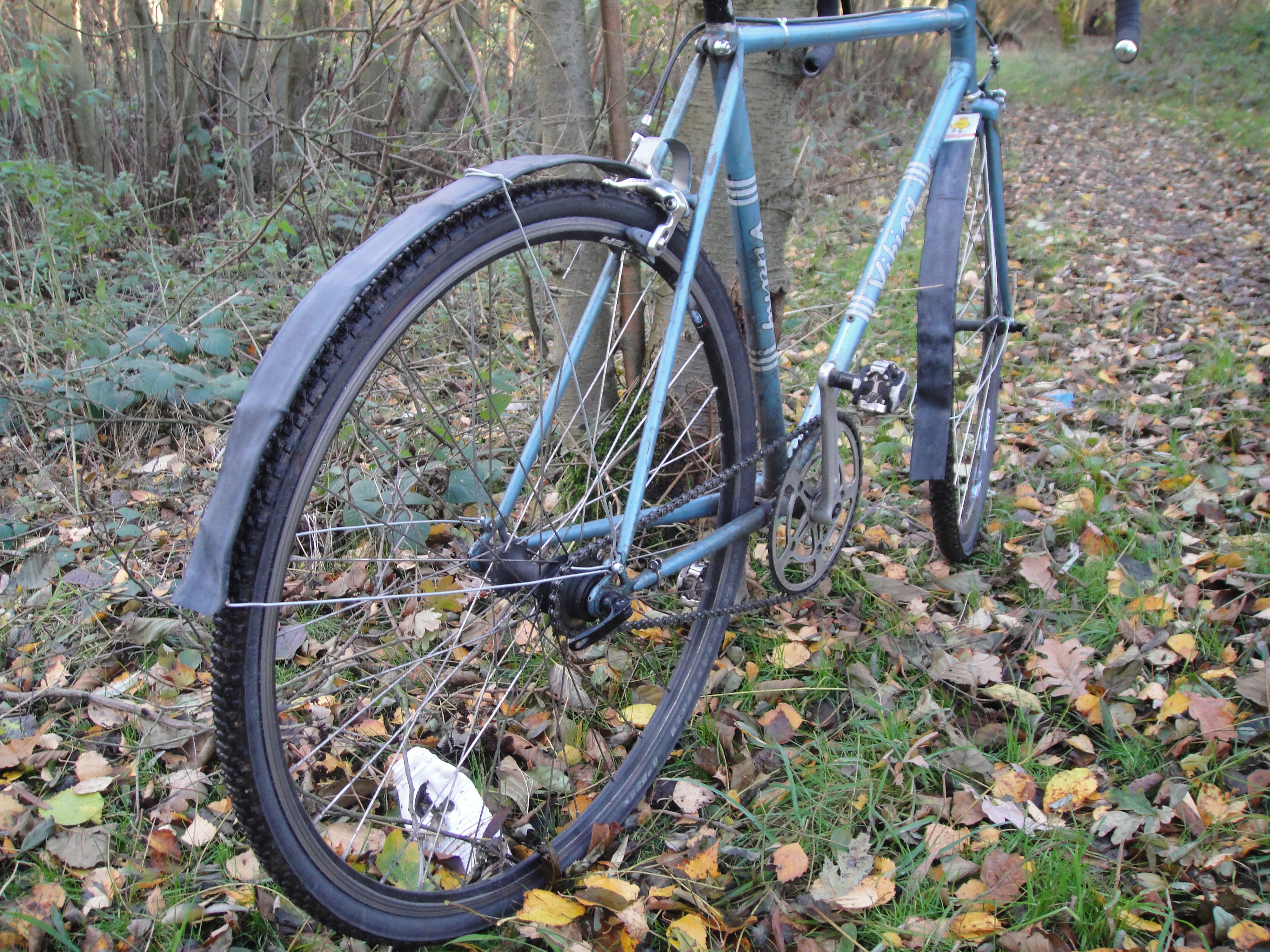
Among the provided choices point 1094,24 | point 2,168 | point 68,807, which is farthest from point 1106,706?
point 1094,24

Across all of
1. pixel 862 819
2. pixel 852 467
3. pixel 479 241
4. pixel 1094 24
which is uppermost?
pixel 1094 24

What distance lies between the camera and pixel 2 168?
11.6 ft

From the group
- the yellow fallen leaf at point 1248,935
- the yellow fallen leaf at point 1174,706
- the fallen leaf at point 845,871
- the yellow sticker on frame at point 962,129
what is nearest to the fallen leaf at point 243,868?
the fallen leaf at point 845,871

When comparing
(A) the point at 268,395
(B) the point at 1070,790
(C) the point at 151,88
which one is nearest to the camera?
(A) the point at 268,395

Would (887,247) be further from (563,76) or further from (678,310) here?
(563,76)

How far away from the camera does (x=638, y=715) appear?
1893mm

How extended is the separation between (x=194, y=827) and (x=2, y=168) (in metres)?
3.30

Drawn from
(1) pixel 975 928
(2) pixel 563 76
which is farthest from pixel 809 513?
(2) pixel 563 76

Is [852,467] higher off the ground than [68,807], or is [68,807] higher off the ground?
[852,467]

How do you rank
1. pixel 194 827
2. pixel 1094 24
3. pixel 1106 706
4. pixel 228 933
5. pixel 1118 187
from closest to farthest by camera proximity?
1. pixel 228 933
2. pixel 194 827
3. pixel 1106 706
4. pixel 1118 187
5. pixel 1094 24

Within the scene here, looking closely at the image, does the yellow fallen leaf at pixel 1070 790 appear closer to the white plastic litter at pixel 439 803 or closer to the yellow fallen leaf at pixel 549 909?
the yellow fallen leaf at pixel 549 909

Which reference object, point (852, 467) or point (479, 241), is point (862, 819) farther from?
point (479, 241)

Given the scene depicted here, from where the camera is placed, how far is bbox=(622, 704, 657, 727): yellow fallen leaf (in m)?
1.88

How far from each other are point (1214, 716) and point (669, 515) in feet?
3.95
